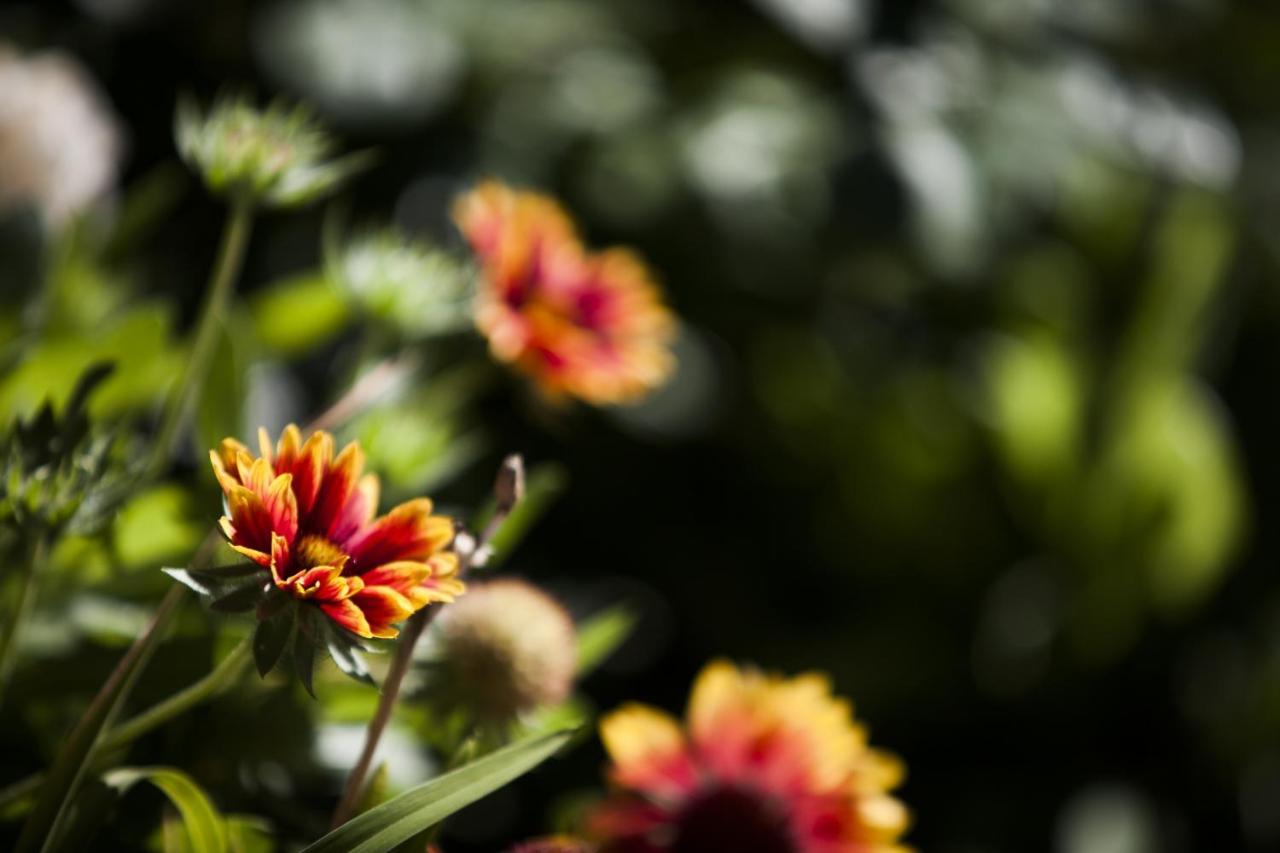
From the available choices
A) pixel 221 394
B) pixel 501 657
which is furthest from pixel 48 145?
pixel 501 657

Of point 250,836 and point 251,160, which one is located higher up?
point 251,160

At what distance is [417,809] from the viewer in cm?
26

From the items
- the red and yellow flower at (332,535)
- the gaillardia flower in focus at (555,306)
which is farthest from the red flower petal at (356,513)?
the gaillardia flower in focus at (555,306)

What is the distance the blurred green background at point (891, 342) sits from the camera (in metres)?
0.77

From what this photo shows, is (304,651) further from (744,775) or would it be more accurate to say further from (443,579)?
(744,775)

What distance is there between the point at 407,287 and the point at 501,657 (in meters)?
0.11

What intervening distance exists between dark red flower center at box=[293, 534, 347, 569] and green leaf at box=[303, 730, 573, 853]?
49mm

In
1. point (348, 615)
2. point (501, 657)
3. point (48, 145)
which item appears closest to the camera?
point (348, 615)

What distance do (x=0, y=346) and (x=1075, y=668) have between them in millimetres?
738

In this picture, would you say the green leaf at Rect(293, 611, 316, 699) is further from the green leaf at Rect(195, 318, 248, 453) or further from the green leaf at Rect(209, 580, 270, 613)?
the green leaf at Rect(195, 318, 248, 453)

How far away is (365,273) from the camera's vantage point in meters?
0.40

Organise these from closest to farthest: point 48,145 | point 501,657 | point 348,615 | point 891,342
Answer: point 348,615 < point 501,657 < point 48,145 < point 891,342

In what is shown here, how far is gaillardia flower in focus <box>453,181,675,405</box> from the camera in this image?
41cm

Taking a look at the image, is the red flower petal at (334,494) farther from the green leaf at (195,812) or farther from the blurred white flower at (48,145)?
the blurred white flower at (48,145)
